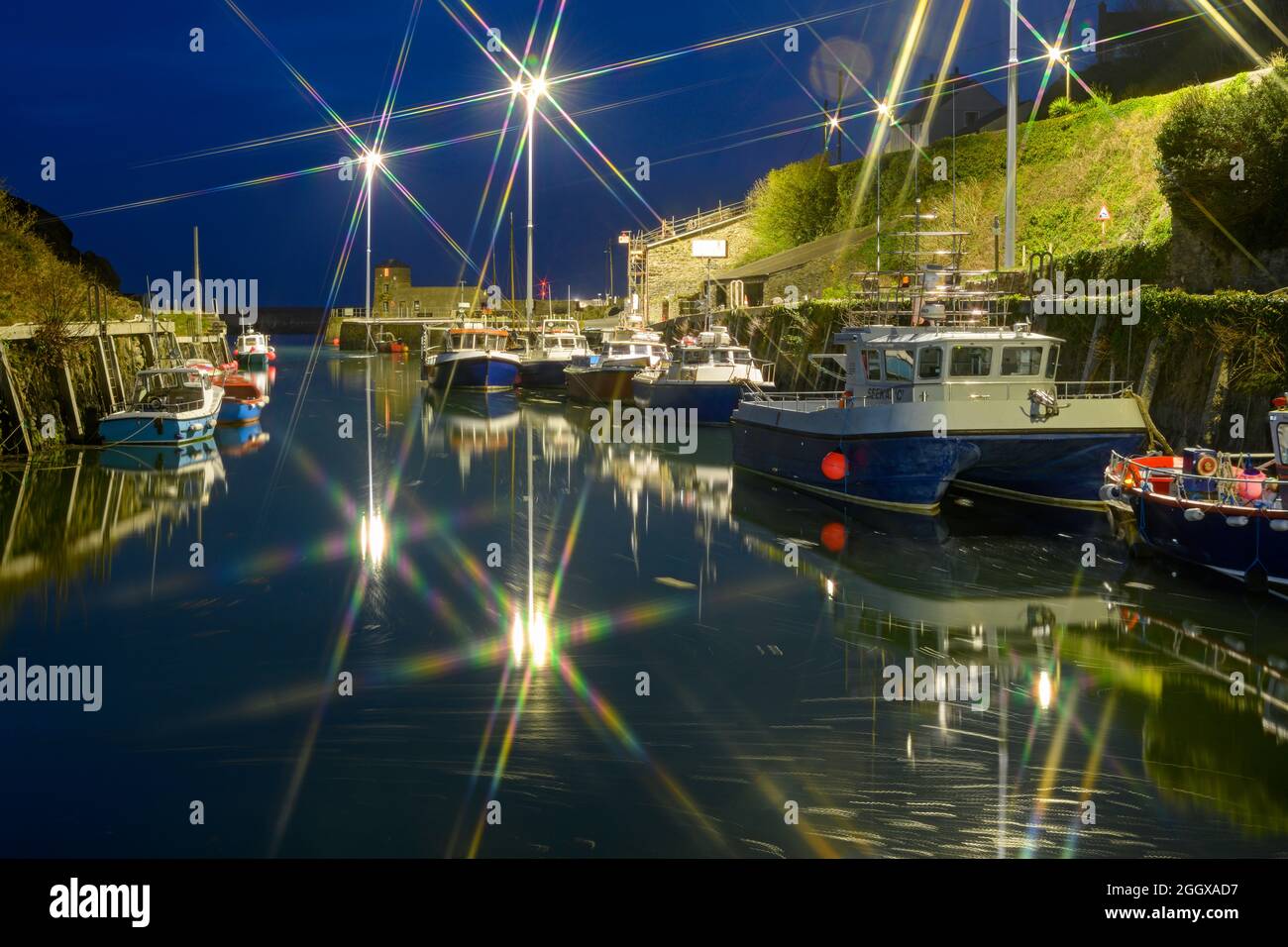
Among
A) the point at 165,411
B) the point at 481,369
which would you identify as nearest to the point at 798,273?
the point at 481,369

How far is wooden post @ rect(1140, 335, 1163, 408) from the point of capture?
22.0m

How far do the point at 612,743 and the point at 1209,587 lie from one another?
850 cm

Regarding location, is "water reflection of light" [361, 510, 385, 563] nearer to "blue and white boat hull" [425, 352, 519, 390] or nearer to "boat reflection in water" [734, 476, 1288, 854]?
"boat reflection in water" [734, 476, 1288, 854]

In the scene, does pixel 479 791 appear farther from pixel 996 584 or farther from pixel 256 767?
pixel 996 584

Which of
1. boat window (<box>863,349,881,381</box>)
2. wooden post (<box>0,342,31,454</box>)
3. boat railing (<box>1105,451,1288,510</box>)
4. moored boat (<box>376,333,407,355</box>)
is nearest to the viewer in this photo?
boat railing (<box>1105,451,1288,510</box>)

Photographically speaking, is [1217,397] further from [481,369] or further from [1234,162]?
[481,369]

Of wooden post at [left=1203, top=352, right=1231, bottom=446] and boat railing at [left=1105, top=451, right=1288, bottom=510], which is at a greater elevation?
wooden post at [left=1203, top=352, right=1231, bottom=446]

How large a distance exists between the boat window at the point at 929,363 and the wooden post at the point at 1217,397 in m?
4.59

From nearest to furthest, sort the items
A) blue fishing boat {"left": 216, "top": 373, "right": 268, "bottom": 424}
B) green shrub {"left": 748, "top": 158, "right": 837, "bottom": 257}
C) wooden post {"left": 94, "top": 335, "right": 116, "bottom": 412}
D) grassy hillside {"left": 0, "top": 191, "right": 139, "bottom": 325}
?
grassy hillside {"left": 0, "top": 191, "right": 139, "bottom": 325} → wooden post {"left": 94, "top": 335, "right": 116, "bottom": 412} → blue fishing boat {"left": 216, "top": 373, "right": 268, "bottom": 424} → green shrub {"left": 748, "top": 158, "right": 837, "bottom": 257}

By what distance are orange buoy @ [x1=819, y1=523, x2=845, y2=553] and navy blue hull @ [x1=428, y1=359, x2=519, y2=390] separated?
32.0 meters

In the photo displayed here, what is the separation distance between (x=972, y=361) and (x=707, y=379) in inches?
607

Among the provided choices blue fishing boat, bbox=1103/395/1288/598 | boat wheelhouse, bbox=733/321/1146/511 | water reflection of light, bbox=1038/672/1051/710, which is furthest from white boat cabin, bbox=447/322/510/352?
water reflection of light, bbox=1038/672/1051/710
